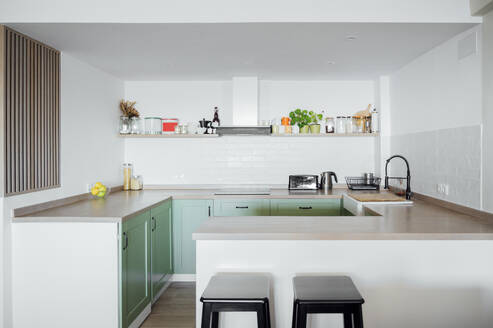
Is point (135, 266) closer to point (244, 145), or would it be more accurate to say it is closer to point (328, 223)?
point (328, 223)

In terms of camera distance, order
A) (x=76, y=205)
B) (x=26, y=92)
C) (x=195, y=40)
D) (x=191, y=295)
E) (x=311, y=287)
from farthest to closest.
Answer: (x=191, y=295), (x=76, y=205), (x=195, y=40), (x=26, y=92), (x=311, y=287)

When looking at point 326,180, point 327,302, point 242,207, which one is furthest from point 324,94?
point 327,302

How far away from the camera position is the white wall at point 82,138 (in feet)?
7.97

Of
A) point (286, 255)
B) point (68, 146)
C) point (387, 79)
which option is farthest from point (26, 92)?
point (387, 79)

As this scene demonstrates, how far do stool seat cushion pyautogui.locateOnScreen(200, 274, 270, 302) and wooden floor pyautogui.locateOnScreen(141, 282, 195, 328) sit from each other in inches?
48.3

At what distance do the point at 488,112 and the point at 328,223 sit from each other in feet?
4.51

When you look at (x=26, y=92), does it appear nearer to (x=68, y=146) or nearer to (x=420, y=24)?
(x=68, y=146)

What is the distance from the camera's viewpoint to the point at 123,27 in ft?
8.29

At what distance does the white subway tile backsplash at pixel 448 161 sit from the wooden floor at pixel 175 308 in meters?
2.41

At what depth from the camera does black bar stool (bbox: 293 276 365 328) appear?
1.60 m

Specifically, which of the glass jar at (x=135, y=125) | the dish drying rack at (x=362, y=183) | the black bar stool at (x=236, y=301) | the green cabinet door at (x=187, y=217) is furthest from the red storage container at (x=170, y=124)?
the black bar stool at (x=236, y=301)

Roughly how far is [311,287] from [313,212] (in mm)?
1978

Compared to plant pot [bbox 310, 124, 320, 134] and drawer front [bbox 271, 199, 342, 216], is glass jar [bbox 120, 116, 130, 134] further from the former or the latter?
plant pot [bbox 310, 124, 320, 134]
